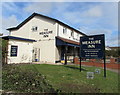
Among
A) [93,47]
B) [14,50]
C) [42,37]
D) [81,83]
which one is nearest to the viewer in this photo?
[81,83]

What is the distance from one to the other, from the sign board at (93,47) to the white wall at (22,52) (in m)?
7.94

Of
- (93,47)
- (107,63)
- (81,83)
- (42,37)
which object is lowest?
(81,83)

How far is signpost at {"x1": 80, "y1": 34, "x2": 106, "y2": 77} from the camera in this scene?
28.5 ft

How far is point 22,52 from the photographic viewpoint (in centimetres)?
1407

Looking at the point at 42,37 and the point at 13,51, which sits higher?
the point at 42,37

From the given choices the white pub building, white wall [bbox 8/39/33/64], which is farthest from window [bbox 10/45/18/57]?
the white pub building

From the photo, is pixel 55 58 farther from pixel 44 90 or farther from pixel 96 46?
pixel 44 90

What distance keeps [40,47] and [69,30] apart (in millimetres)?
6803

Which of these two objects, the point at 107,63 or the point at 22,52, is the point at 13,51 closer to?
the point at 22,52

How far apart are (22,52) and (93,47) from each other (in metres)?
8.93

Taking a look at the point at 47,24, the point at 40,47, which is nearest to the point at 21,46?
the point at 40,47

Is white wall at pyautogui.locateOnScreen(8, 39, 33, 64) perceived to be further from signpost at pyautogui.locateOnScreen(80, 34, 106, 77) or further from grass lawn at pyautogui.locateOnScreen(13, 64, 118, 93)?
signpost at pyautogui.locateOnScreen(80, 34, 106, 77)

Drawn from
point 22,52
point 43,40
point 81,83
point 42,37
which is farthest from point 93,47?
point 42,37

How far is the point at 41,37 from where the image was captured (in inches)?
733
